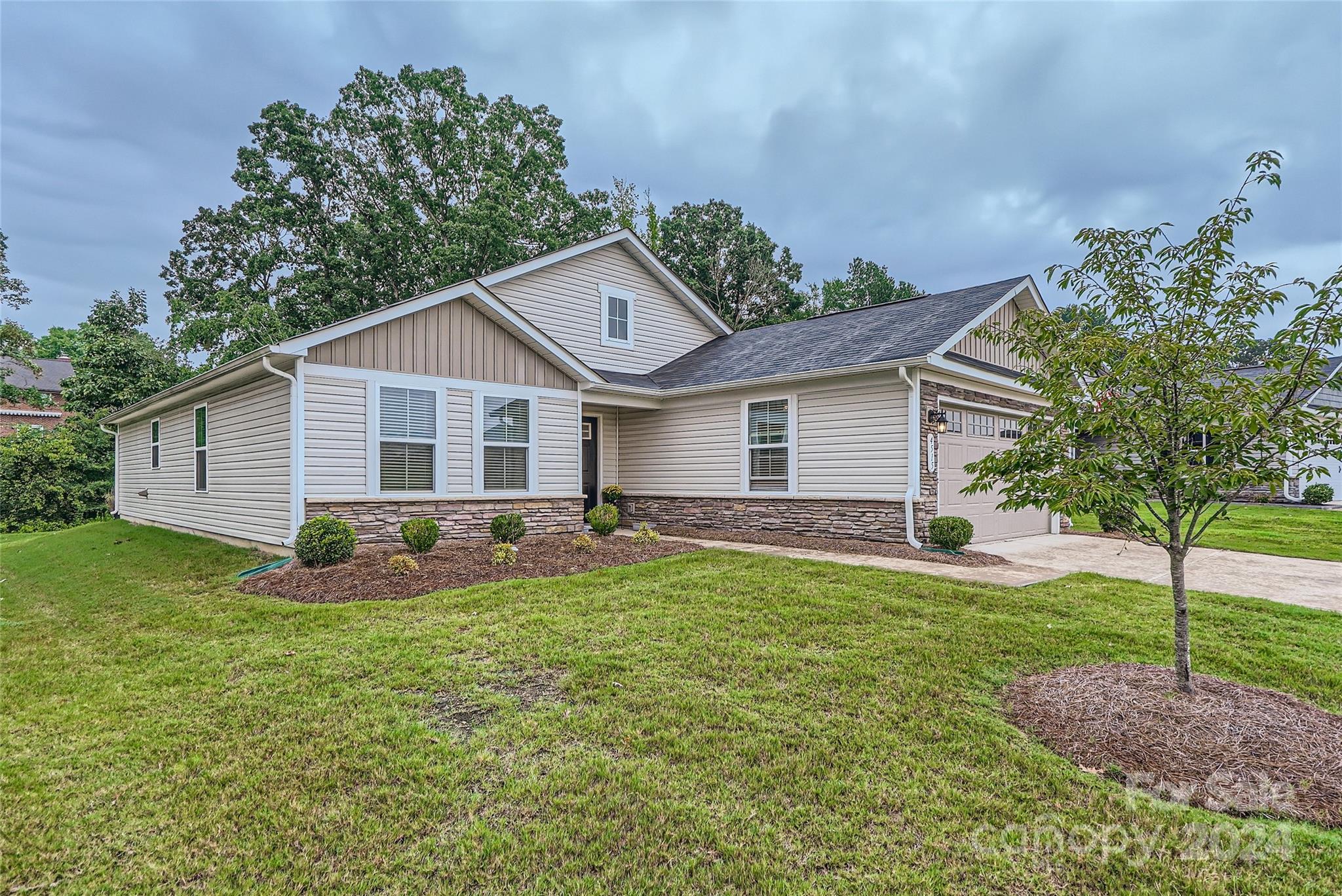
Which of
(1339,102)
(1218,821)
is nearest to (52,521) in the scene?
(1218,821)

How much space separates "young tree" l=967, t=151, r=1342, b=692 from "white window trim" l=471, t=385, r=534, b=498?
750 centimetres

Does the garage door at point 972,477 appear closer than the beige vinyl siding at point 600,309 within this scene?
Yes

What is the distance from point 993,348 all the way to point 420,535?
10.5 metres

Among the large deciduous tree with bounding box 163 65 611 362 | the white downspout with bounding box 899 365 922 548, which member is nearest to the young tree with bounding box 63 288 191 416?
the large deciduous tree with bounding box 163 65 611 362

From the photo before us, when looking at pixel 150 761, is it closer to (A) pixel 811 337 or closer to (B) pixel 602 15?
(A) pixel 811 337

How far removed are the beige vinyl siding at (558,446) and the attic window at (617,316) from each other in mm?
3477

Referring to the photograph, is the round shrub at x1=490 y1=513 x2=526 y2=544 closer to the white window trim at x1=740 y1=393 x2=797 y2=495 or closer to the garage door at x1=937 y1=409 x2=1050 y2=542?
the white window trim at x1=740 y1=393 x2=797 y2=495

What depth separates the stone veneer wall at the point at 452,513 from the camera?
329 inches

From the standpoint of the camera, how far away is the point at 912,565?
798 cm

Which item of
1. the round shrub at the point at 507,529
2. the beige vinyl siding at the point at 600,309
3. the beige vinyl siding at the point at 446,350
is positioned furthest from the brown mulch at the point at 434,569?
the beige vinyl siding at the point at 600,309

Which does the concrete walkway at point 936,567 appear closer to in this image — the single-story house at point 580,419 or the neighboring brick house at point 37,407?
the single-story house at point 580,419

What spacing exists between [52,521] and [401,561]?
61.1ft

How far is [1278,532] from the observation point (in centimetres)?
1198

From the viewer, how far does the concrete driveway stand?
6691mm
